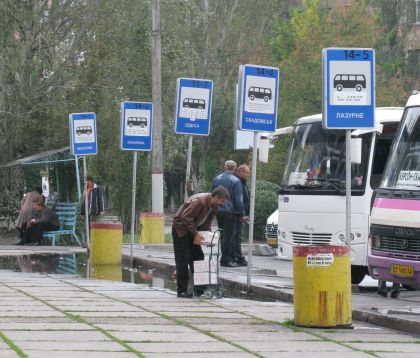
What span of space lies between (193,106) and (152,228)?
929 centimetres

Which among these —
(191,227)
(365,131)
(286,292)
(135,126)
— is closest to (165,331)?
(191,227)

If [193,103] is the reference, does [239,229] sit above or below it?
below

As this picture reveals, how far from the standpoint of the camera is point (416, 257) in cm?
1554

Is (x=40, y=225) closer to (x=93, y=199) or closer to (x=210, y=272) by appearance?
(x=93, y=199)

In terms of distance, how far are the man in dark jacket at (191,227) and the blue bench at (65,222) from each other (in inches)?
583

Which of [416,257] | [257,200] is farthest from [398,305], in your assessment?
[257,200]

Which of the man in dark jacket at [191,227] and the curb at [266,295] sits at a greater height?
the man in dark jacket at [191,227]

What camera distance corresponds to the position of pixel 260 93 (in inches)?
660

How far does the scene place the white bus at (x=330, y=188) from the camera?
19.0 meters

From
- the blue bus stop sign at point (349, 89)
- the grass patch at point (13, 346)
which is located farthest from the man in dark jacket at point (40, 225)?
the grass patch at point (13, 346)

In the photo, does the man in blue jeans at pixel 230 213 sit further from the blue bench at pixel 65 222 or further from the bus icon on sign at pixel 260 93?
the blue bench at pixel 65 222

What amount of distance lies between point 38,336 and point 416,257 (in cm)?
584

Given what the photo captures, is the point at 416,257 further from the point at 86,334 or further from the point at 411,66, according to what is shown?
the point at 411,66

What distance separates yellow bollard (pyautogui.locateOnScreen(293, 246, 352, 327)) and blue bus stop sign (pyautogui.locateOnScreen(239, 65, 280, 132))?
163 inches
